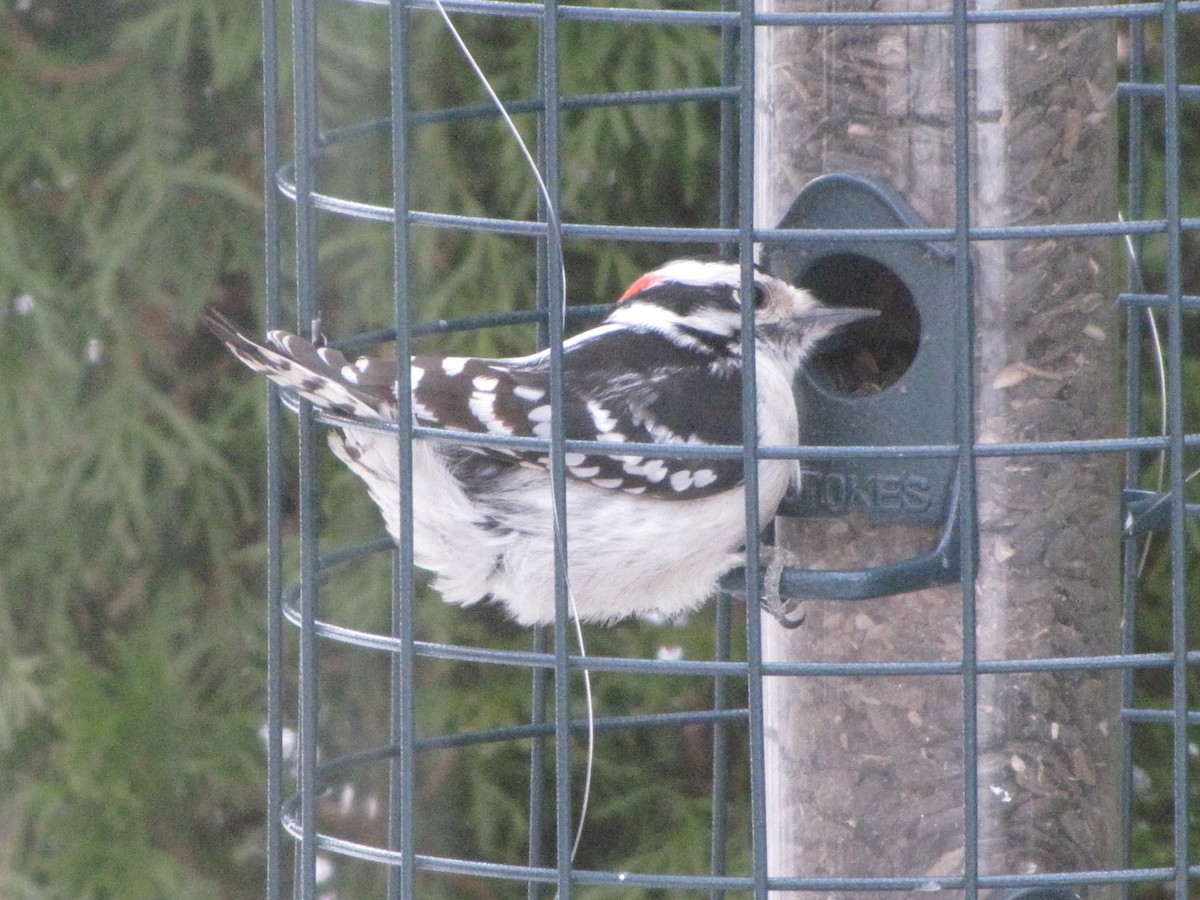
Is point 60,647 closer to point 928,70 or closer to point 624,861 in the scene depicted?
point 624,861

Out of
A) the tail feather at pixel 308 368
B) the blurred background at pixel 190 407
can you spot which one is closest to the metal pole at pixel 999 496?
the tail feather at pixel 308 368

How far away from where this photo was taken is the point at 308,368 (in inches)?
83.0

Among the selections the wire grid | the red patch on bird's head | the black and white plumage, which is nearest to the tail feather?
the black and white plumage

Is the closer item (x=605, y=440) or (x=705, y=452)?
(x=705, y=452)

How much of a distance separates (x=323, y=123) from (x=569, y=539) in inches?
75.8

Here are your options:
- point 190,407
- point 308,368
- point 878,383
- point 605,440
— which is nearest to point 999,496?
point 878,383

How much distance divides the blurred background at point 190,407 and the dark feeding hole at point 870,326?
1310mm

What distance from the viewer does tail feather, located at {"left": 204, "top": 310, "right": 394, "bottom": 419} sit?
2109mm

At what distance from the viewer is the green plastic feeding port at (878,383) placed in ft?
6.99

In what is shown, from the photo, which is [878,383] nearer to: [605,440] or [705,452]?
[605,440]

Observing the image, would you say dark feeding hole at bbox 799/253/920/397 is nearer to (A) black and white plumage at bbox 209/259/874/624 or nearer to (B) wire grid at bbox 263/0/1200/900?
(A) black and white plumage at bbox 209/259/874/624

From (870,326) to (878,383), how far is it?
0.09m

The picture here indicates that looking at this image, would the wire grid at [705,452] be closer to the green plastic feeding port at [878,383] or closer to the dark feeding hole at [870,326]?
the green plastic feeding port at [878,383]

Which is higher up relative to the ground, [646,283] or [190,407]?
[646,283]
